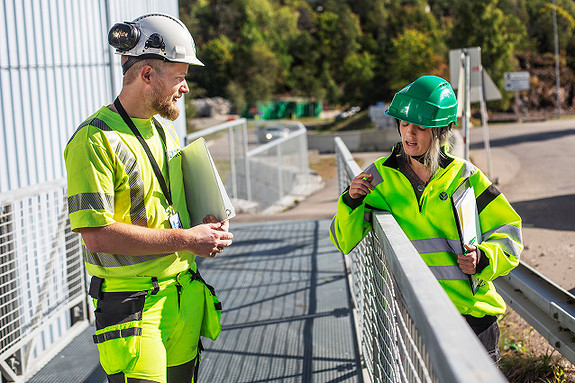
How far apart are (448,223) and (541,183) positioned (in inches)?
572

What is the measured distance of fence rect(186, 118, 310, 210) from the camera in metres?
13.5

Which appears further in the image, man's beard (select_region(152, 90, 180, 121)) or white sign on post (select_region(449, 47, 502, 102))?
white sign on post (select_region(449, 47, 502, 102))

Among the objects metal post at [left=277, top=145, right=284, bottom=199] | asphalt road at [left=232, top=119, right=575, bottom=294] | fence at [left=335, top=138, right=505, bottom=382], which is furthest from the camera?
metal post at [left=277, top=145, right=284, bottom=199]

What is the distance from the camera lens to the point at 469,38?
4238 cm

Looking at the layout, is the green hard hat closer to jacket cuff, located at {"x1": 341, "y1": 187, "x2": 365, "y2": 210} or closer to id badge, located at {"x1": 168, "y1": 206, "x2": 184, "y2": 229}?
jacket cuff, located at {"x1": 341, "y1": 187, "x2": 365, "y2": 210}

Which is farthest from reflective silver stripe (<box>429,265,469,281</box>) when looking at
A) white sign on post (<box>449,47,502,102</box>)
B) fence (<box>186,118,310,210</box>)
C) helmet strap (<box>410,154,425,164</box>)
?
white sign on post (<box>449,47,502,102</box>)

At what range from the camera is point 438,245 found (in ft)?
9.37

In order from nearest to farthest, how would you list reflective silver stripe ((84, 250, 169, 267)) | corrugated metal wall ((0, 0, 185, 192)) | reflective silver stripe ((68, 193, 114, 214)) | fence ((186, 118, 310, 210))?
1. reflective silver stripe ((68, 193, 114, 214))
2. reflective silver stripe ((84, 250, 169, 267))
3. corrugated metal wall ((0, 0, 185, 192))
4. fence ((186, 118, 310, 210))

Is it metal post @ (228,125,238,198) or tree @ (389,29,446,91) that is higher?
tree @ (389,29,446,91)

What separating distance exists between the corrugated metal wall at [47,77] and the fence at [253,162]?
3817 millimetres

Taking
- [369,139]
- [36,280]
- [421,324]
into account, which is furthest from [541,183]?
[369,139]

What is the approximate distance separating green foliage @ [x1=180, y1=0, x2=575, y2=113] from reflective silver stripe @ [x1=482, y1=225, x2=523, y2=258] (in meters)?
40.7

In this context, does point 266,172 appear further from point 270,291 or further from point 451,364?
point 451,364

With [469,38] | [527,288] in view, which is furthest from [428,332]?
[469,38]
